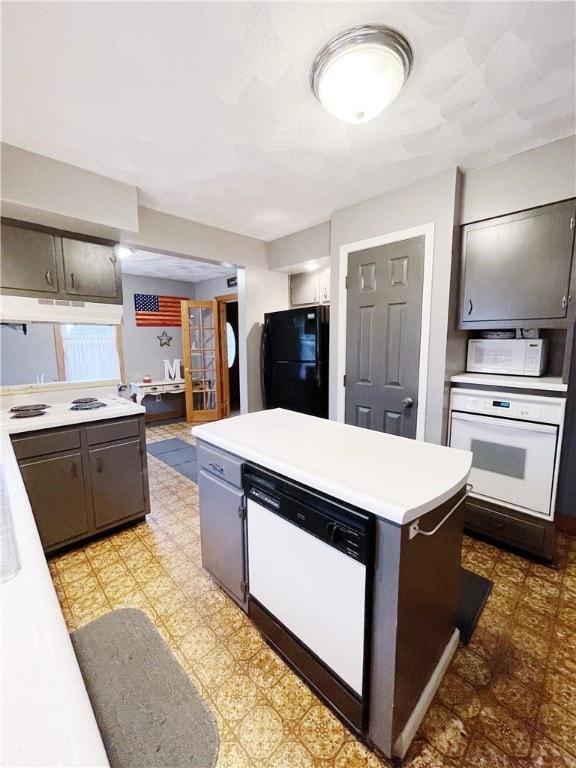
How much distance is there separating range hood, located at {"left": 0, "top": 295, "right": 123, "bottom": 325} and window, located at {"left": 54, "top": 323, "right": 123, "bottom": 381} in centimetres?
53

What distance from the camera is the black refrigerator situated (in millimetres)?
3111

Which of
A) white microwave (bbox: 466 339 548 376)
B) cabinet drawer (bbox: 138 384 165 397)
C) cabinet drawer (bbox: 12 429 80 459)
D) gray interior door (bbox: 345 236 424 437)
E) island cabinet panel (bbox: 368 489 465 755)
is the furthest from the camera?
cabinet drawer (bbox: 138 384 165 397)

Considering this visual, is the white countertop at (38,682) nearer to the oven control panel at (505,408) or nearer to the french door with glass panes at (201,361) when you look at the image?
the oven control panel at (505,408)

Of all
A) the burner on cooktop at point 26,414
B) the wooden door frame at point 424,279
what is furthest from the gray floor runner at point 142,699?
the wooden door frame at point 424,279

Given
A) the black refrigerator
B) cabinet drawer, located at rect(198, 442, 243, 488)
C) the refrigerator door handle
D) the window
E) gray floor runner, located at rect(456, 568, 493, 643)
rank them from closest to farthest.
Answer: cabinet drawer, located at rect(198, 442, 243, 488), gray floor runner, located at rect(456, 568, 493, 643), the window, the black refrigerator, the refrigerator door handle

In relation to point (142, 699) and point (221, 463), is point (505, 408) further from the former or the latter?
point (142, 699)

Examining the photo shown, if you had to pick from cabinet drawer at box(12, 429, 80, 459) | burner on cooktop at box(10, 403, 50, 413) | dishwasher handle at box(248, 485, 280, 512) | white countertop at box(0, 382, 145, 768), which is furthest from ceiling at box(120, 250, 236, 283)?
white countertop at box(0, 382, 145, 768)

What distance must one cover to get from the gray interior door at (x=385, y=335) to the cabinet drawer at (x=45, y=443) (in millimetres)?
2144

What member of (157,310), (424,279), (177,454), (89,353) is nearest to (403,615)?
(424,279)

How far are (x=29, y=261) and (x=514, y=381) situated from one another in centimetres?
332

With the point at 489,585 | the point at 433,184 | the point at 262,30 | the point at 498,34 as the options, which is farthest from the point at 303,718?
the point at 433,184

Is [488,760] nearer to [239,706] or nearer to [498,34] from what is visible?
[239,706]

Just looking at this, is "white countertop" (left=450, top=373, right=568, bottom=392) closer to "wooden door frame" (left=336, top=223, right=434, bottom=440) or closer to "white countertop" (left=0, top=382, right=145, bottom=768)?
"wooden door frame" (left=336, top=223, right=434, bottom=440)

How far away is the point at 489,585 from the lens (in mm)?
1871
